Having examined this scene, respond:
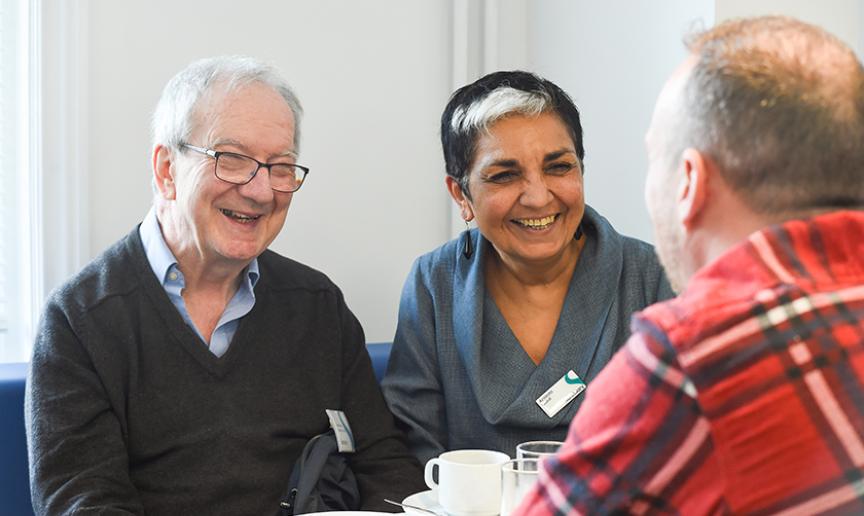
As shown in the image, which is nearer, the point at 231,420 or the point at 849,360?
the point at 849,360

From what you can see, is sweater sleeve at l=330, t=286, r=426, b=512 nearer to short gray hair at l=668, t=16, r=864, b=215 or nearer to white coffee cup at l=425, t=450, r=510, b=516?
white coffee cup at l=425, t=450, r=510, b=516

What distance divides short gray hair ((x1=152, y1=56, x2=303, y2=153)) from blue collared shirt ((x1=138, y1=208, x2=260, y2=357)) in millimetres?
178

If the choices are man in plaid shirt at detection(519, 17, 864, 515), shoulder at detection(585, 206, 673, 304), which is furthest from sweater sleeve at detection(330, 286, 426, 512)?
man in plaid shirt at detection(519, 17, 864, 515)

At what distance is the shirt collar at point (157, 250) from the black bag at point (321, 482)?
14.0 inches

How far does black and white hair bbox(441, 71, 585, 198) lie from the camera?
203cm

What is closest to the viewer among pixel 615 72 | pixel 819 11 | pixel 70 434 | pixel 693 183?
pixel 693 183

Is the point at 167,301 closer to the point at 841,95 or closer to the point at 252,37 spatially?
the point at 252,37

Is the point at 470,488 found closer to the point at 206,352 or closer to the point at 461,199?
the point at 206,352

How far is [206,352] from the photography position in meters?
1.85

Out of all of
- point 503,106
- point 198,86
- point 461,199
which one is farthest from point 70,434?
point 503,106

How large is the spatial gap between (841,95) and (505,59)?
221 centimetres

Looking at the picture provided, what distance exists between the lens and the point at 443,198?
291 cm

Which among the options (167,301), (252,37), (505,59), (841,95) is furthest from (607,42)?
(841,95)

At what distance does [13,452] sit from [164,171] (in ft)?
2.14
